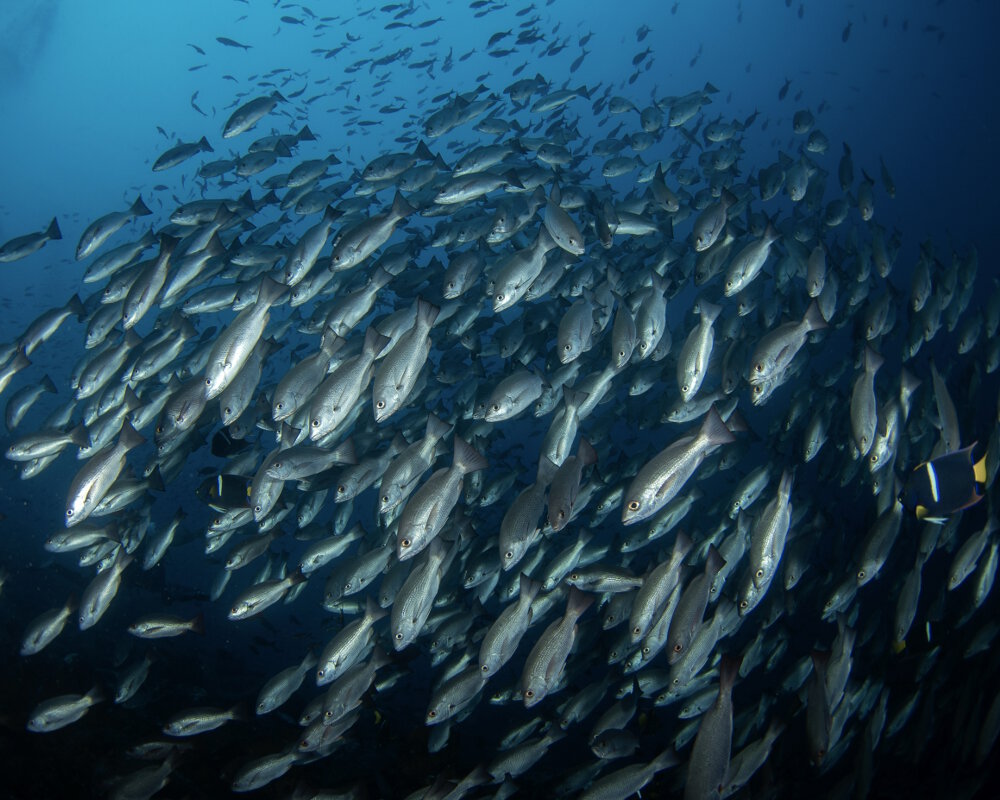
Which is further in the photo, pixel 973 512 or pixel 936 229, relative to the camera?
pixel 936 229

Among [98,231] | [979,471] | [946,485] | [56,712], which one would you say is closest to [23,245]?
[98,231]

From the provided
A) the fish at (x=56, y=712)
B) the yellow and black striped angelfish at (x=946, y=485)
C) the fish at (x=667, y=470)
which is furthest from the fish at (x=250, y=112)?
the yellow and black striped angelfish at (x=946, y=485)

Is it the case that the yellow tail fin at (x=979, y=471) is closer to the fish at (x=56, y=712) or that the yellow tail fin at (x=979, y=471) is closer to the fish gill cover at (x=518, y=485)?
the fish gill cover at (x=518, y=485)

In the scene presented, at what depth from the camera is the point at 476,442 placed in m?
6.69

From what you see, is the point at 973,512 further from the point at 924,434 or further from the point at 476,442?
the point at 476,442

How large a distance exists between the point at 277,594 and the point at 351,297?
333cm

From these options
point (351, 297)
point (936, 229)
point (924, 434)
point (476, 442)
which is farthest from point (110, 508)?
point (936, 229)

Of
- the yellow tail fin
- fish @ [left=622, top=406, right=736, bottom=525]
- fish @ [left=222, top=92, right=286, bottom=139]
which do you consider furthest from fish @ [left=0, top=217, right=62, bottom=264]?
the yellow tail fin

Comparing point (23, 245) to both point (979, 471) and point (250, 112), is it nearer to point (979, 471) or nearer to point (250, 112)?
point (250, 112)

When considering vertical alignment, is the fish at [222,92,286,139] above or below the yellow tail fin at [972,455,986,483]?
above

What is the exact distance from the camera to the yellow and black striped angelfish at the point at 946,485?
3641 millimetres

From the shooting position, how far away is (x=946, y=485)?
3723 millimetres

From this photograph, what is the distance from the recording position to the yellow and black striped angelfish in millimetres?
3641

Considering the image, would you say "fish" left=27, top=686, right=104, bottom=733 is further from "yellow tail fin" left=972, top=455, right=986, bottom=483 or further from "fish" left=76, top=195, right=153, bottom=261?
"yellow tail fin" left=972, top=455, right=986, bottom=483
